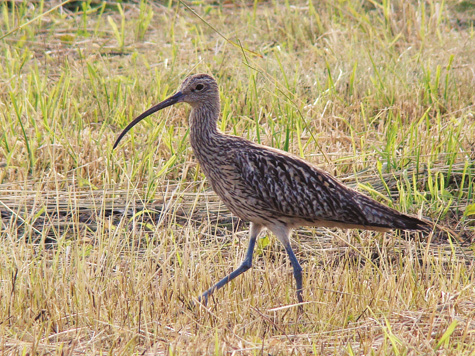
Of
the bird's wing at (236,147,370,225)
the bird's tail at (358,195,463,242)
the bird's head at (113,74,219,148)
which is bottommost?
the bird's tail at (358,195,463,242)

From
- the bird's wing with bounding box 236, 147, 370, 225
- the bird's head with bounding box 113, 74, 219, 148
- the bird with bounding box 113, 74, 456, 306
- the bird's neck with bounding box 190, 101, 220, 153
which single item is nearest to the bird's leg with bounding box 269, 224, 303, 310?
the bird with bounding box 113, 74, 456, 306

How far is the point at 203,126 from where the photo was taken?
17.9 ft

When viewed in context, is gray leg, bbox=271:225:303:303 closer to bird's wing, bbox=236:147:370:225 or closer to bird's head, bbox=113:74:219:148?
bird's wing, bbox=236:147:370:225

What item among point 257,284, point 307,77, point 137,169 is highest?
point 307,77

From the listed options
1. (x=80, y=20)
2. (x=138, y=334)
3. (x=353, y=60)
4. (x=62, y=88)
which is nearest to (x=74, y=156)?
(x=62, y=88)

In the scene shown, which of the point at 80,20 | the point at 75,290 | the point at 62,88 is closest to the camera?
the point at 75,290

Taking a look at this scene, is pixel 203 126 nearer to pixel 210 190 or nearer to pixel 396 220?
pixel 210 190

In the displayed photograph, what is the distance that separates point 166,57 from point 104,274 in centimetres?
467

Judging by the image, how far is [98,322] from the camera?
14.6 ft

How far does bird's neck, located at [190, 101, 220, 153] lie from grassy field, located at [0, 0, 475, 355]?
0.54 meters

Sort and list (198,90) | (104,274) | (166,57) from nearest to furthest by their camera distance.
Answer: (104,274)
(198,90)
(166,57)

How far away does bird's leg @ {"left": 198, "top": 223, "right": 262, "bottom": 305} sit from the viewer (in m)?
4.93

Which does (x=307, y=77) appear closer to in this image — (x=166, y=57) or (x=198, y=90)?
(x=166, y=57)

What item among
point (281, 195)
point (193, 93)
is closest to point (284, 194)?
point (281, 195)
